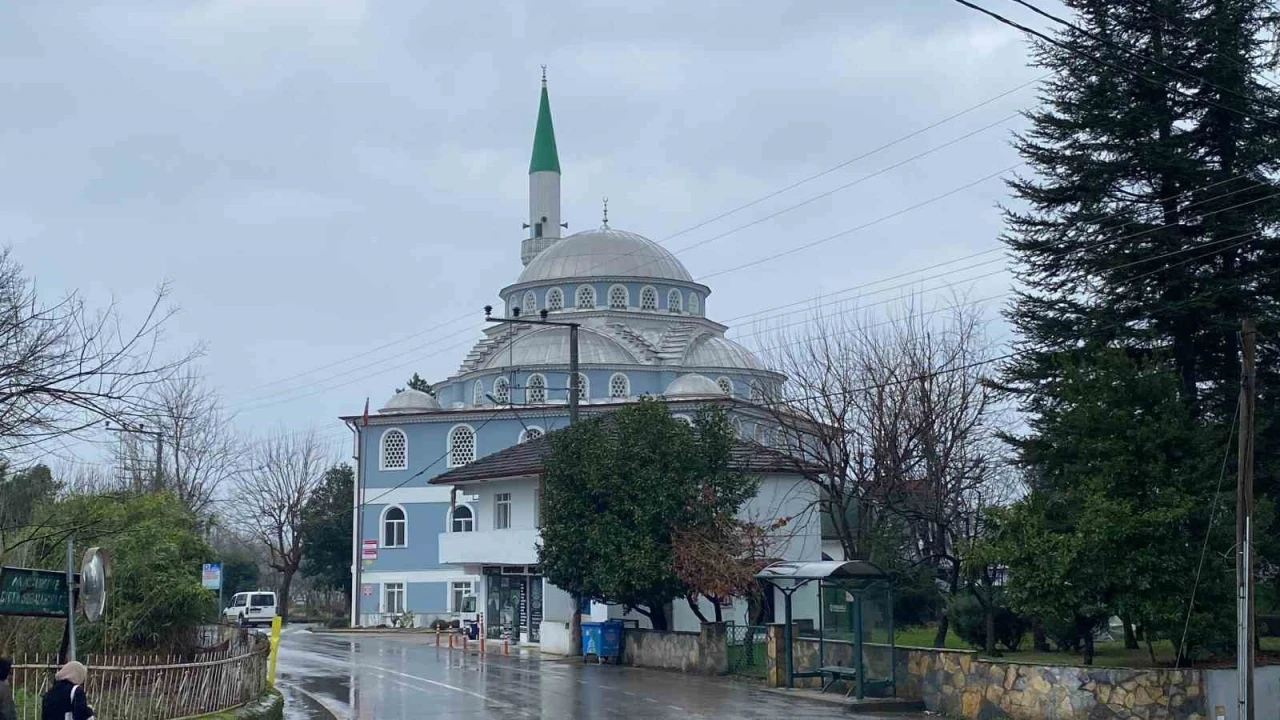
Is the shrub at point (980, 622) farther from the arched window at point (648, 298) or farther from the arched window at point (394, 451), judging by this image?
the arched window at point (648, 298)

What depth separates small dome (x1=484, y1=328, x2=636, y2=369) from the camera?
69375 mm

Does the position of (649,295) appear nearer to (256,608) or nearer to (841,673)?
(256,608)

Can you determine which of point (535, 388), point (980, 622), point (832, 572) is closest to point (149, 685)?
point (832, 572)

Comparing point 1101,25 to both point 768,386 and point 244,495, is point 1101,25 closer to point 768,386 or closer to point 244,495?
point 768,386

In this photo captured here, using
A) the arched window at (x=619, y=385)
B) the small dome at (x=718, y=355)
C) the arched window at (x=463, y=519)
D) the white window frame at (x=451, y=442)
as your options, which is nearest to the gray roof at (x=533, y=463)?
the arched window at (x=463, y=519)

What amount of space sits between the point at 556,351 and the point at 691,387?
329 inches

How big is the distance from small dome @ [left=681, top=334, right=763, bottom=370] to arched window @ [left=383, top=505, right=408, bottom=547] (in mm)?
16149

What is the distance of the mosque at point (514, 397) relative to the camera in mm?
60656

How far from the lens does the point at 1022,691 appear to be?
2025 cm

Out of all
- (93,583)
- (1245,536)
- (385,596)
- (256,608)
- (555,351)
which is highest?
(555,351)

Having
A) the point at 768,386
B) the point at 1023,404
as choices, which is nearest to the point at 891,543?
the point at 768,386

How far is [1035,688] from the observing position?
20078 mm

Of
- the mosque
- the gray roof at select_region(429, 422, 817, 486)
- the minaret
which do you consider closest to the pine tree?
the gray roof at select_region(429, 422, 817, 486)

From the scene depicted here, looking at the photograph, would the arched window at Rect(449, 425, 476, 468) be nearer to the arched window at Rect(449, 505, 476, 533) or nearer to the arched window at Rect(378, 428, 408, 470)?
the arched window at Rect(378, 428, 408, 470)
